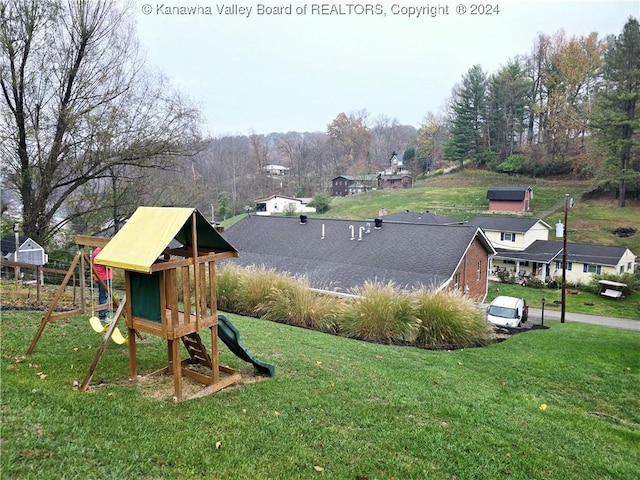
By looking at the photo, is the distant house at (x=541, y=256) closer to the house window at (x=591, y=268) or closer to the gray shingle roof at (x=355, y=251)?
the house window at (x=591, y=268)

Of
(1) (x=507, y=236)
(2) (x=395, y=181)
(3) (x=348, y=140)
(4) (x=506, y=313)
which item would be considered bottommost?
(4) (x=506, y=313)

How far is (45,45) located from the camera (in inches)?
542

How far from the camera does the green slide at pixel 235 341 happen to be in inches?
211

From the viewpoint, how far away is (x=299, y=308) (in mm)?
12211

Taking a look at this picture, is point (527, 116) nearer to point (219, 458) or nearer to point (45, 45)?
point (45, 45)

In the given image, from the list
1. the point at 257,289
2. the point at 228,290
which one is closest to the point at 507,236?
the point at 257,289

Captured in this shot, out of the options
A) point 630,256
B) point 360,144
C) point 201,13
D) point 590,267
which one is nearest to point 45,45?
point 201,13

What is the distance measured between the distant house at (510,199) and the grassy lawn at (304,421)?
42.3 m

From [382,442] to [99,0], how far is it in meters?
17.0

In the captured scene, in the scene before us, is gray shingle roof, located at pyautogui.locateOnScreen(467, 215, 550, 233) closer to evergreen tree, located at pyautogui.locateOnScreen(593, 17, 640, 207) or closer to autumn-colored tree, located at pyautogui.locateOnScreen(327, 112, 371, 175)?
evergreen tree, located at pyautogui.locateOnScreen(593, 17, 640, 207)

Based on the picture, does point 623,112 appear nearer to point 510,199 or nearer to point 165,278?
point 510,199

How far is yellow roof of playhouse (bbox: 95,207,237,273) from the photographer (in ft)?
14.7

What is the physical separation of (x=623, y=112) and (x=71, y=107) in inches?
1980

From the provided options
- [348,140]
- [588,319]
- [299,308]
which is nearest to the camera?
[299,308]
